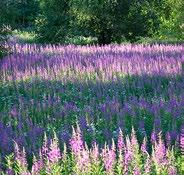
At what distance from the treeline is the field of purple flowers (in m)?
5.30

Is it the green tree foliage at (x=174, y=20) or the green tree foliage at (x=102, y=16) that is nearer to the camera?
the green tree foliage at (x=102, y=16)

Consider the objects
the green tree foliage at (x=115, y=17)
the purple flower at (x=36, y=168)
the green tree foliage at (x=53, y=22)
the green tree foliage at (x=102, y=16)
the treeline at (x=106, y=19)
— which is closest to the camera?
the purple flower at (x=36, y=168)

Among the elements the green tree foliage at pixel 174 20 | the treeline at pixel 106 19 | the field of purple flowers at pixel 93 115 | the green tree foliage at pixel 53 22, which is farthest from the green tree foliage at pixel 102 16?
the field of purple flowers at pixel 93 115

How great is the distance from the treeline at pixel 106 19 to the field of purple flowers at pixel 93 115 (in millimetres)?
5296

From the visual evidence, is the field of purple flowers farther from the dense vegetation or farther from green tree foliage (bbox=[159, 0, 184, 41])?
green tree foliage (bbox=[159, 0, 184, 41])

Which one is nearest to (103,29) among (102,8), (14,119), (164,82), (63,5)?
(102,8)

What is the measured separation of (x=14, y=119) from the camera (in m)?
8.02

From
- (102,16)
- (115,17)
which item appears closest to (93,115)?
(102,16)

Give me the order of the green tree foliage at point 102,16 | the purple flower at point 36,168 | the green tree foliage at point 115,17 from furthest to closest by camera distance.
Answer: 1. the green tree foliage at point 115,17
2. the green tree foliage at point 102,16
3. the purple flower at point 36,168

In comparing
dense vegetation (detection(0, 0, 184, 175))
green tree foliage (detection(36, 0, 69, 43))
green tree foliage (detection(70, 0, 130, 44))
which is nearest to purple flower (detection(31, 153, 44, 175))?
dense vegetation (detection(0, 0, 184, 175))

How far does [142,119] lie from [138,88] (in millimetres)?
3268

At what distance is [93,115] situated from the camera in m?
7.80

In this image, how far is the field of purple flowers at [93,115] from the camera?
4.91m

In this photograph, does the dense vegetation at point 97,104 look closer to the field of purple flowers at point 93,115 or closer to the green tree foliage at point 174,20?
the field of purple flowers at point 93,115
